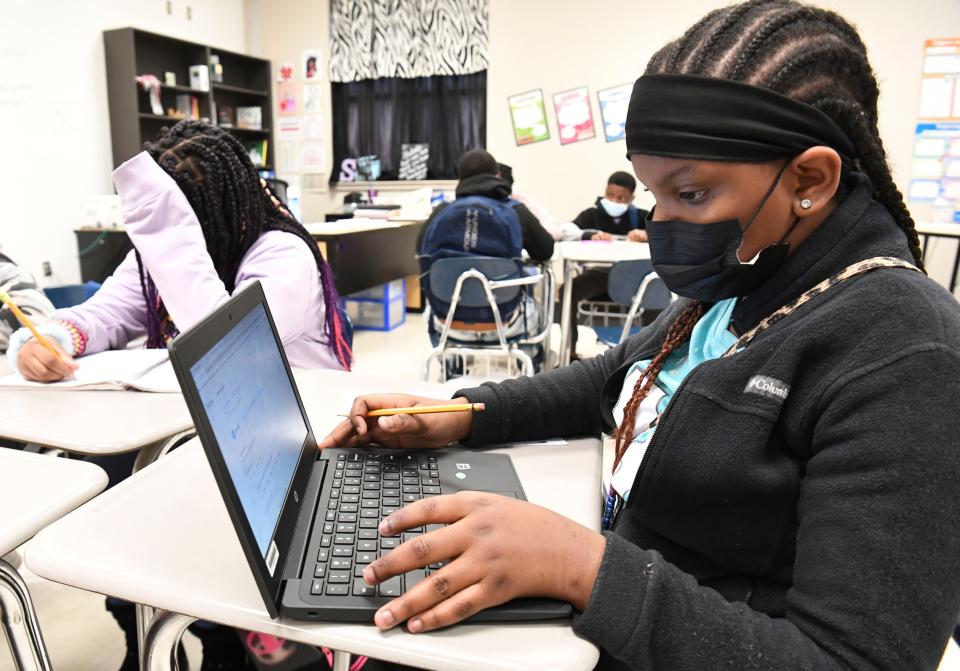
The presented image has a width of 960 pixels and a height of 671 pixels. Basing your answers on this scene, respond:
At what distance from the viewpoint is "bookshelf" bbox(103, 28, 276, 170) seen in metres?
5.16

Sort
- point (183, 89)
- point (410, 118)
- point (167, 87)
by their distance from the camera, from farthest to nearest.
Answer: point (410, 118) < point (183, 89) < point (167, 87)

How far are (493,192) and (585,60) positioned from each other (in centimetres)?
347

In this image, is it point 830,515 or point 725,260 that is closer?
point 830,515

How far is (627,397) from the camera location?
33.6 inches

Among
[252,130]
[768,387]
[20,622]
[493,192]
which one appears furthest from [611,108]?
[20,622]

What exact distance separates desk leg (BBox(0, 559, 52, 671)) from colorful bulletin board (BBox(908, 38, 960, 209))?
6.22 meters

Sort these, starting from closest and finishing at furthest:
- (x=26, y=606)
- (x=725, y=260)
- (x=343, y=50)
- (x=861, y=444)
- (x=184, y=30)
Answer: (x=861, y=444) → (x=725, y=260) → (x=26, y=606) → (x=184, y=30) → (x=343, y=50)

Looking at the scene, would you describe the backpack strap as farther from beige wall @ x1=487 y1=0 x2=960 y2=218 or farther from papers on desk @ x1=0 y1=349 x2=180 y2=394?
beige wall @ x1=487 y1=0 x2=960 y2=218

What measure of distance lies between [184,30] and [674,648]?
273 inches

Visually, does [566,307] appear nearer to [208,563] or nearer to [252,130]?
[208,563]

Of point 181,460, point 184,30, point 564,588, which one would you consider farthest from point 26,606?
point 184,30

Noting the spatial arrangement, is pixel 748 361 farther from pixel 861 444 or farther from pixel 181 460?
pixel 181 460

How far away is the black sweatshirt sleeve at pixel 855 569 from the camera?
0.47 metres

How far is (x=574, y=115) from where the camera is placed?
5910 millimetres
